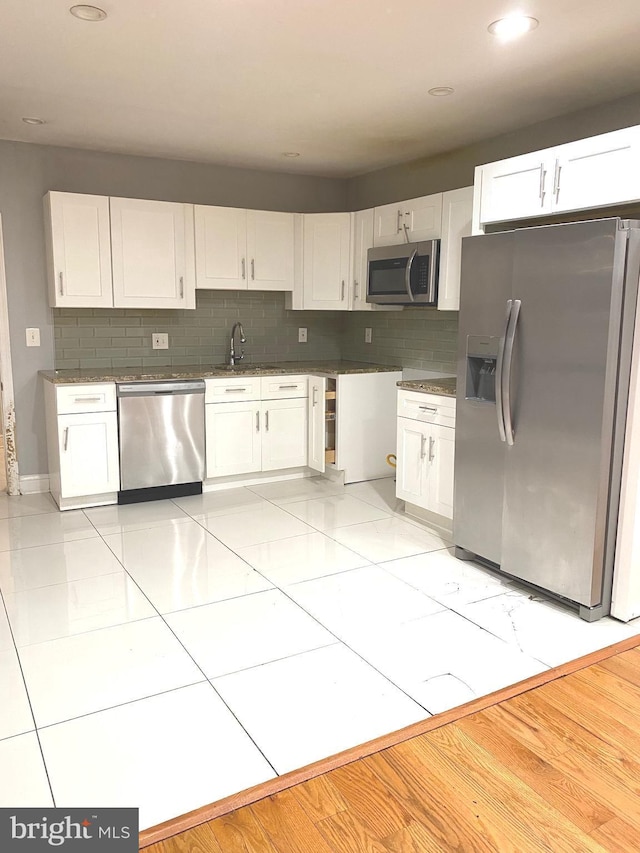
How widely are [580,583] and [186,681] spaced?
1658mm

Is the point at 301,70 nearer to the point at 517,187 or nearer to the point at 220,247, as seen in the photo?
the point at 517,187

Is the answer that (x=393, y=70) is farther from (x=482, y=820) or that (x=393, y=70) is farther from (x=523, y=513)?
(x=482, y=820)

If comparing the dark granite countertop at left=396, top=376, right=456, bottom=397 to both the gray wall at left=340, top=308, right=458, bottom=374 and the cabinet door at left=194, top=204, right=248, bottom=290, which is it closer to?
the gray wall at left=340, top=308, right=458, bottom=374

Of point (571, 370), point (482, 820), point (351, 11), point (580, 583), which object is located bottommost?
point (482, 820)

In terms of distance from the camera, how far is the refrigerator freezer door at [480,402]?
10.3 ft

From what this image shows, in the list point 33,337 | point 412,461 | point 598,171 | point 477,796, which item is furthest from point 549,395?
point 33,337

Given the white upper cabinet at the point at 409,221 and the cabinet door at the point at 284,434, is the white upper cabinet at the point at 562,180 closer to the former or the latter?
the white upper cabinet at the point at 409,221

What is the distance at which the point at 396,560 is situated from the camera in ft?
11.6

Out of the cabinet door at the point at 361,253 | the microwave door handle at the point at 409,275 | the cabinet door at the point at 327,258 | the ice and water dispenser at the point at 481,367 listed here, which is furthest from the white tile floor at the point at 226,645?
the cabinet door at the point at 327,258

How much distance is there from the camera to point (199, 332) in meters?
5.23

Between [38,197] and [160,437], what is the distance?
1813 mm

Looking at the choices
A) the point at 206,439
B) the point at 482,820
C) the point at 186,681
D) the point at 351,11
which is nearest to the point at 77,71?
the point at 351,11

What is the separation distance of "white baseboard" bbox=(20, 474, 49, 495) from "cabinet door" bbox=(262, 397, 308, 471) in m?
1.56

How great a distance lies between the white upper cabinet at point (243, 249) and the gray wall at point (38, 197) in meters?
0.38
